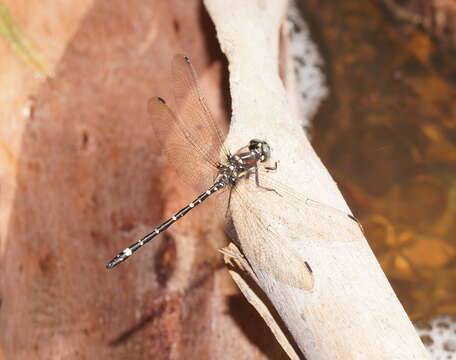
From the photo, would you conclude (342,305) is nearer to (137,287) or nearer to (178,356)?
(178,356)

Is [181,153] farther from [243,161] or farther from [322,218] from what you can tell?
[322,218]

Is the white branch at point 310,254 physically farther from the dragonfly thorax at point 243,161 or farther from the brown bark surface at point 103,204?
the brown bark surface at point 103,204

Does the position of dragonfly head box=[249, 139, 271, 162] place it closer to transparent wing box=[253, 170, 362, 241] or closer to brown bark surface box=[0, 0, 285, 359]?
transparent wing box=[253, 170, 362, 241]

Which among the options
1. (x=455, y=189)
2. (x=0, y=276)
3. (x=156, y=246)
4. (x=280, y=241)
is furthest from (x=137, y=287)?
(x=455, y=189)

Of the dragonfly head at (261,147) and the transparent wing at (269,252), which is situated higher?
the dragonfly head at (261,147)

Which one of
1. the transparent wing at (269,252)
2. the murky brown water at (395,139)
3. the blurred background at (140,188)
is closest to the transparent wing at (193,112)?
the blurred background at (140,188)

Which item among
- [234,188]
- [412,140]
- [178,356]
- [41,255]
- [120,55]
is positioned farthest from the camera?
[412,140]

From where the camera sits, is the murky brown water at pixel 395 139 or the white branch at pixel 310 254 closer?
the white branch at pixel 310 254

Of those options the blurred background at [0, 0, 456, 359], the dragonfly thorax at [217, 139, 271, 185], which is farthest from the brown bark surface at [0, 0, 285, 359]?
the dragonfly thorax at [217, 139, 271, 185]

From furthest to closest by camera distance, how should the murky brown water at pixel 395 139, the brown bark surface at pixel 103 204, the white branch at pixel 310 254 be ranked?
the murky brown water at pixel 395 139
the brown bark surface at pixel 103 204
the white branch at pixel 310 254
